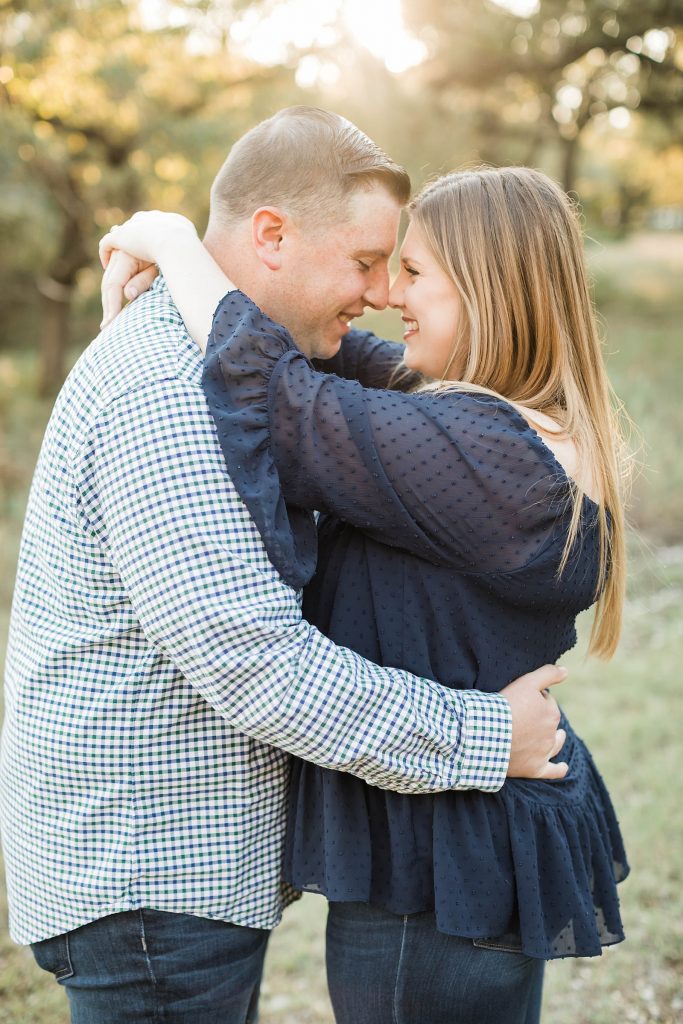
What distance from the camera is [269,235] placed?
1.92 meters

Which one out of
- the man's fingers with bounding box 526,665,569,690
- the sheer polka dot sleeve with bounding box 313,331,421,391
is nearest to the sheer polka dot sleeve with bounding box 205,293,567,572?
the man's fingers with bounding box 526,665,569,690

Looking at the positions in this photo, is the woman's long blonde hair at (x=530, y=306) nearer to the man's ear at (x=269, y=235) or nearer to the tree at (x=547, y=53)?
the man's ear at (x=269, y=235)

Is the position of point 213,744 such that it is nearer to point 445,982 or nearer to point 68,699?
point 68,699

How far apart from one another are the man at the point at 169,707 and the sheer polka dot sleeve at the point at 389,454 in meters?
0.09

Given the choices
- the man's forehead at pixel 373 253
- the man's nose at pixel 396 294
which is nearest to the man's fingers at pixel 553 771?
the man's nose at pixel 396 294

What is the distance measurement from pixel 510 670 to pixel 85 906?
883 millimetres

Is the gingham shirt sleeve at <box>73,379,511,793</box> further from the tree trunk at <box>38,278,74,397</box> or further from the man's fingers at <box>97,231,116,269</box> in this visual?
the tree trunk at <box>38,278,74,397</box>

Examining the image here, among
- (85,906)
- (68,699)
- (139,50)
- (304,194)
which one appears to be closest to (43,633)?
(68,699)

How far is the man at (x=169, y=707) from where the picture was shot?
151 centimetres

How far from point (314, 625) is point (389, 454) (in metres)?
0.38

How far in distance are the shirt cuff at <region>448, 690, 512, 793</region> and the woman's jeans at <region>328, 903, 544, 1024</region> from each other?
0.94ft

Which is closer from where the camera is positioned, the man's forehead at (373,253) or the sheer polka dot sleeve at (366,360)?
the man's forehead at (373,253)

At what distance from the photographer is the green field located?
311 cm

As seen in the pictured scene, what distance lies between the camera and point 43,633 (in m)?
1.70
